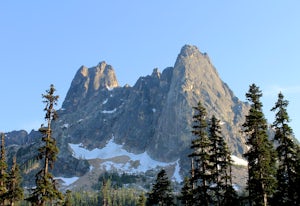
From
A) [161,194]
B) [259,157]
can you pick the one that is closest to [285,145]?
[259,157]

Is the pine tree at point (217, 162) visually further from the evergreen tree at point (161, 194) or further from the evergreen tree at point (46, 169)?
the evergreen tree at point (46, 169)

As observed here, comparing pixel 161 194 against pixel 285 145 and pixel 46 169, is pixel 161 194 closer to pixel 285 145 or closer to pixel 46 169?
pixel 285 145

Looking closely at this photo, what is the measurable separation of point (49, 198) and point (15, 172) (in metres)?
27.6

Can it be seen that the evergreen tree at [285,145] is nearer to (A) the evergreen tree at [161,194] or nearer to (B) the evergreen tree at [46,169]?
(A) the evergreen tree at [161,194]

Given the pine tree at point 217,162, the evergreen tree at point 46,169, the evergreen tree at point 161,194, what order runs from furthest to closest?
the evergreen tree at point 161,194
the pine tree at point 217,162
the evergreen tree at point 46,169

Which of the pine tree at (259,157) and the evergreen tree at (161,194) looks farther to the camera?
the evergreen tree at (161,194)

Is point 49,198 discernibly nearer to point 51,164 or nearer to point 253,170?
point 51,164

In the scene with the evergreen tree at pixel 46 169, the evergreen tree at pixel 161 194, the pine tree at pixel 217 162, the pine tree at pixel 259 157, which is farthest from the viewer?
the evergreen tree at pixel 161 194

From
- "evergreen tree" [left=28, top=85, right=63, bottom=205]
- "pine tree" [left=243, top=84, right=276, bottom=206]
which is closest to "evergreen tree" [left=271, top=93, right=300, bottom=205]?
"pine tree" [left=243, top=84, right=276, bottom=206]

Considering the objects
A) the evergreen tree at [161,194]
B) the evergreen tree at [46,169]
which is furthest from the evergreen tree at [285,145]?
the evergreen tree at [46,169]

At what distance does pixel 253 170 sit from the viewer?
4050 centimetres

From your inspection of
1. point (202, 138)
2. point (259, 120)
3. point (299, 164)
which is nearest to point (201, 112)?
point (202, 138)

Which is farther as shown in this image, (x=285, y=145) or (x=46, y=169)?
(x=285, y=145)

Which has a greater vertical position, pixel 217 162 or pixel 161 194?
pixel 217 162
